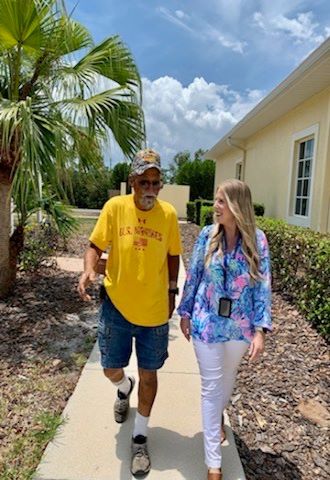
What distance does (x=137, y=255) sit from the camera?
2.28m

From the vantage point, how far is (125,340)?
2420mm

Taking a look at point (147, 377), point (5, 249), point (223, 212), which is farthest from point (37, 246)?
point (223, 212)

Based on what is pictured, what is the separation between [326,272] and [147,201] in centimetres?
271

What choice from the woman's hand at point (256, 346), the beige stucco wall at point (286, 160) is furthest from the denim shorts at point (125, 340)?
the beige stucco wall at point (286, 160)

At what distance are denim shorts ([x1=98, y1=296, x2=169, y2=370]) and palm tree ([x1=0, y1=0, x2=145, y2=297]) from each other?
1924 millimetres

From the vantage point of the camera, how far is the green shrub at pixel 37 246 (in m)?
6.68

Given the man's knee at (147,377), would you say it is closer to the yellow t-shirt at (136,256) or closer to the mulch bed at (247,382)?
the yellow t-shirt at (136,256)

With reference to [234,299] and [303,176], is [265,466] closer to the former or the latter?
[234,299]

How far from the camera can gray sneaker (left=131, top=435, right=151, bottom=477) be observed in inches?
90.4

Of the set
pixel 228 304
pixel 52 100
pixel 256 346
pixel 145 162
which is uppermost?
pixel 52 100

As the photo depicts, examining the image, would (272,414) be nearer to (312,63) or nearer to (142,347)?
(142,347)

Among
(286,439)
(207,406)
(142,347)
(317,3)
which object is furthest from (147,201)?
(317,3)

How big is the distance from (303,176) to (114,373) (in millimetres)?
7411

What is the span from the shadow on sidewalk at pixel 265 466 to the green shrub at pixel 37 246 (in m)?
5.04
